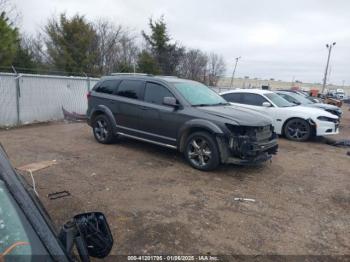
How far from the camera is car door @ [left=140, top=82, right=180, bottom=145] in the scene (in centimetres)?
655

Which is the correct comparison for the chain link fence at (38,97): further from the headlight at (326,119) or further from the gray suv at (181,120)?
the headlight at (326,119)

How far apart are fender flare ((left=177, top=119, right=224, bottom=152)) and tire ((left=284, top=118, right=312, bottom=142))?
5054 mm

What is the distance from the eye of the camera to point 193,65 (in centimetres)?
3900

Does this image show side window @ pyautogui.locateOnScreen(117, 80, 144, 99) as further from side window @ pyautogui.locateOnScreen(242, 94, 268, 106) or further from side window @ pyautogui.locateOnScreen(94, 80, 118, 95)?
side window @ pyautogui.locateOnScreen(242, 94, 268, 106)

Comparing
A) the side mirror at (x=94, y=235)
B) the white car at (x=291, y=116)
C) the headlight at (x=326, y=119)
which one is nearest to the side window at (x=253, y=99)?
the white car at (x=291, y=116)

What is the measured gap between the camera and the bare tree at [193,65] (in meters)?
35.8

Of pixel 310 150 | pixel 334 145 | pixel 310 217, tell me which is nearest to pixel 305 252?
pixel 310 217

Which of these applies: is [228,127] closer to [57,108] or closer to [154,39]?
[57,108]

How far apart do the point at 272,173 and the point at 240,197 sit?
161cm

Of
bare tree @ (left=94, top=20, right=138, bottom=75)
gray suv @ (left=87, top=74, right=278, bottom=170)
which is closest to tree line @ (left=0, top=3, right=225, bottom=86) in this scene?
bare tree @ (left=94, top=20, right=138, bottom=75)

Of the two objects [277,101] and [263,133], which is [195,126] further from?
[277,101]

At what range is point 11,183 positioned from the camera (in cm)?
152

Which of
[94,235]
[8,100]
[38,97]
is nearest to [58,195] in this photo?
[94,235]

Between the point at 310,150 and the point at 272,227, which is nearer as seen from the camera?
the point at 272,227
